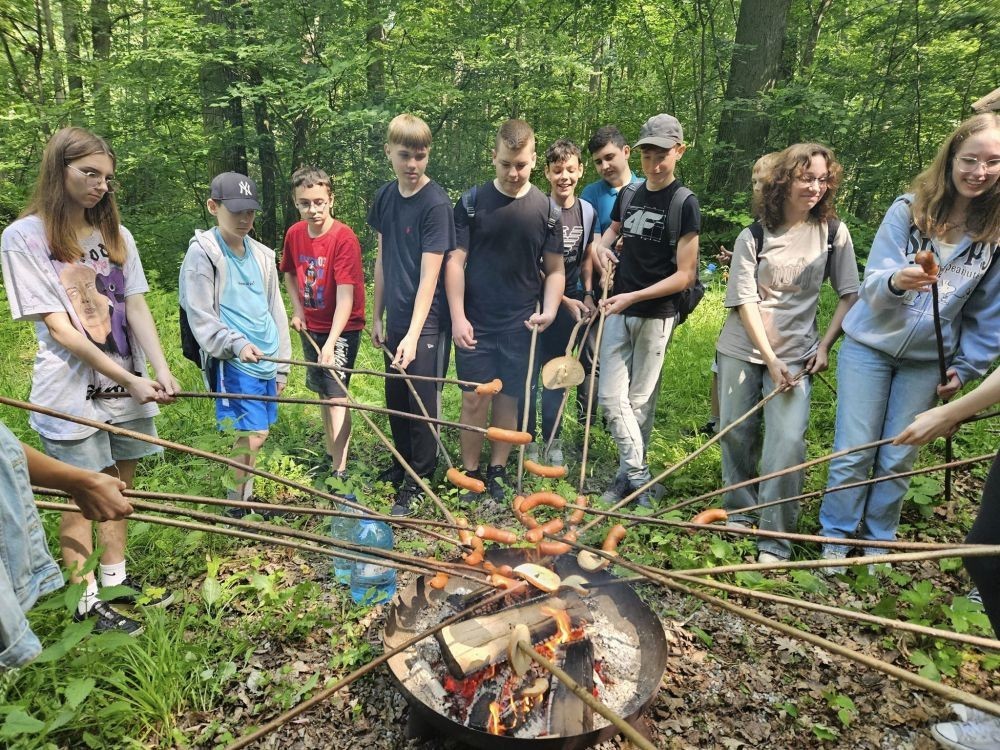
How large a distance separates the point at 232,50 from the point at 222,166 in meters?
1.72

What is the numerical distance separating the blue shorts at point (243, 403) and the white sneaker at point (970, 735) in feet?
12.4

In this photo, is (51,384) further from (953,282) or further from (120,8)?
(120,8)

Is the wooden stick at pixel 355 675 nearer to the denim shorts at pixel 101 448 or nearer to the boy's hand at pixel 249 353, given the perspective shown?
the denim shorts at pixel 101 448

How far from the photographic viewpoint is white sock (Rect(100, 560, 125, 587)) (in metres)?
2.87

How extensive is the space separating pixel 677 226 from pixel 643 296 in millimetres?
496

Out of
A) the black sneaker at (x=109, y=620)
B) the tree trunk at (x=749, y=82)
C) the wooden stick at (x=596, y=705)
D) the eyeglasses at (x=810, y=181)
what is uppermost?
the tree trunk at (x=749, y=82)

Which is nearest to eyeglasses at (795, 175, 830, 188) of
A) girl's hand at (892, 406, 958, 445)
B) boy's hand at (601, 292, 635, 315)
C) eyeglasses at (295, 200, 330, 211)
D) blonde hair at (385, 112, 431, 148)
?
boy's hand at (601, 292, 635, 315)

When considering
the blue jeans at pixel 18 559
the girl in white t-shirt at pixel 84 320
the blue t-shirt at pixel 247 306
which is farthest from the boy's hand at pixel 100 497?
the blue t-shirt at pixel 247 306

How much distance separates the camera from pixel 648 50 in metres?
10.3

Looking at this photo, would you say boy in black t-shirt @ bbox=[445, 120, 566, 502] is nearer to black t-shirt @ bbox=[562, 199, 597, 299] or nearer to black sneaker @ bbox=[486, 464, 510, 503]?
black sneaker @ bbox=[486, 464, 510, 503]

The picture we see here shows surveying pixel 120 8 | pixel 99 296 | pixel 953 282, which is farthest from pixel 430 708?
pixel 120 8

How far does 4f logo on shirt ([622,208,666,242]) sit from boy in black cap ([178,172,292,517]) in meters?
2.39

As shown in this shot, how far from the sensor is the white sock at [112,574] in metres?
2.87

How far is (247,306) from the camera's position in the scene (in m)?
3.50
